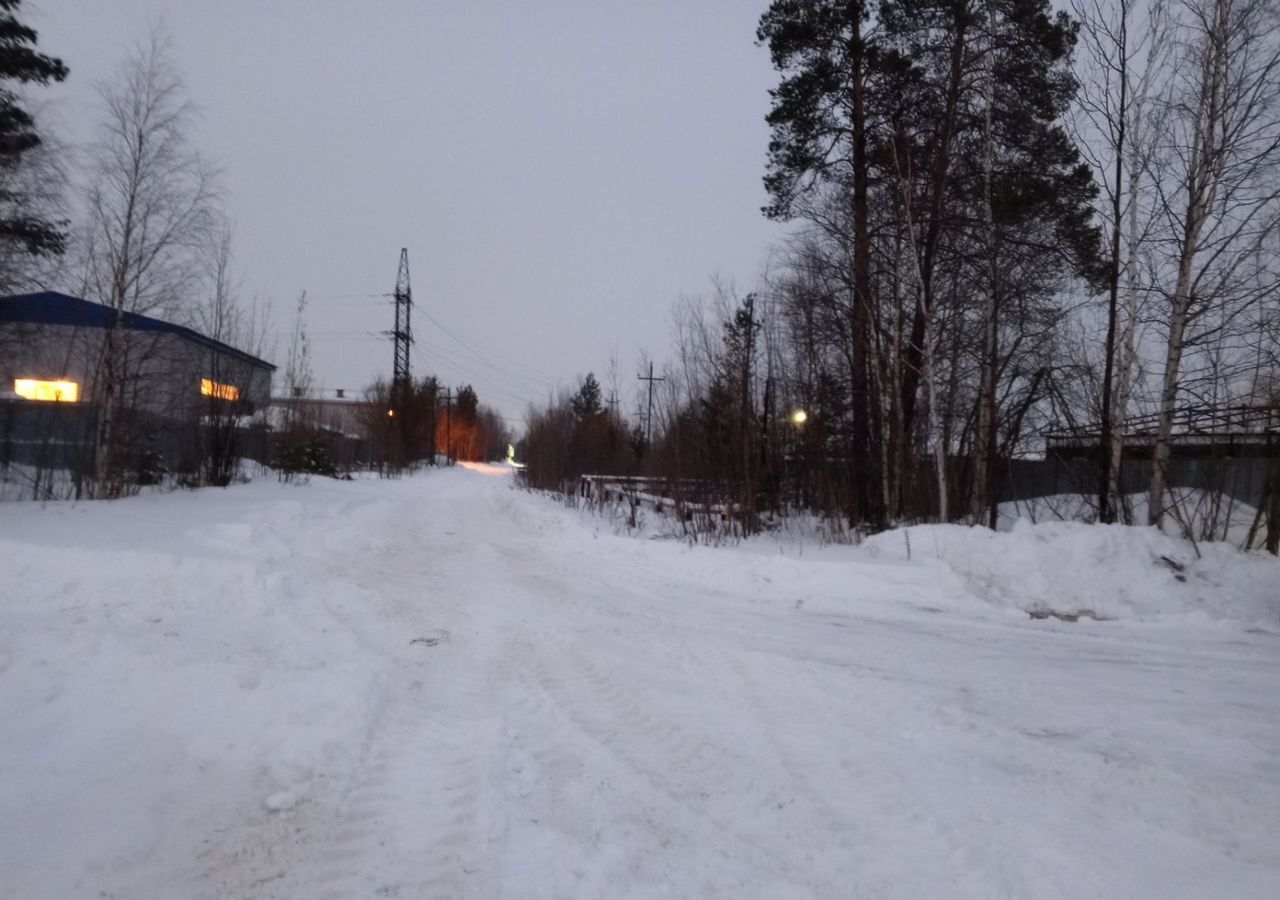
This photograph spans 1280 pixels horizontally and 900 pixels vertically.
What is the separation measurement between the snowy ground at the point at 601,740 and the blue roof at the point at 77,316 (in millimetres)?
9284

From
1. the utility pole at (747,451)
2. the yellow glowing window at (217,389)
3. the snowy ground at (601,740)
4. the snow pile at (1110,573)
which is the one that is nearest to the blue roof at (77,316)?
the yellow glowing window at (217,389)

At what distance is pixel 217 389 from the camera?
68.5 feet

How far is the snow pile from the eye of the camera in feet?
31.0

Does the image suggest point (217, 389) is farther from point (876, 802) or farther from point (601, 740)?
point (876, 802)

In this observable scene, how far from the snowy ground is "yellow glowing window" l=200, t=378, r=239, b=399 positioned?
39.9 feet

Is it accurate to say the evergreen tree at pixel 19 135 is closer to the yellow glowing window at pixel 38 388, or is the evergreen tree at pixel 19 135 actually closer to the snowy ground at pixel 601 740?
the snowy ground at pixel 601 740

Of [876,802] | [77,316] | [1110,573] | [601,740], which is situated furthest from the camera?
[77,316]

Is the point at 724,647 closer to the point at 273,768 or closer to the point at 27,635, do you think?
the point at 273,768

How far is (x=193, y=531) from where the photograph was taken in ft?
36.0

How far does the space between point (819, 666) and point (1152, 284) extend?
10.5 metres

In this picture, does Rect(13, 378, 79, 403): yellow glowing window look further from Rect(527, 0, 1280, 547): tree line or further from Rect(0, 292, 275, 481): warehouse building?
Rect(527, 0, 1280, 547): tree line

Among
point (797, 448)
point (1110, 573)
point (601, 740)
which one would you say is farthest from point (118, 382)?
point (1110, 573)

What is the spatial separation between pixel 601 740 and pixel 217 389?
65.0 feet

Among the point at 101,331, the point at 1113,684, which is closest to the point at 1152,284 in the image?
the point at 1113,684
